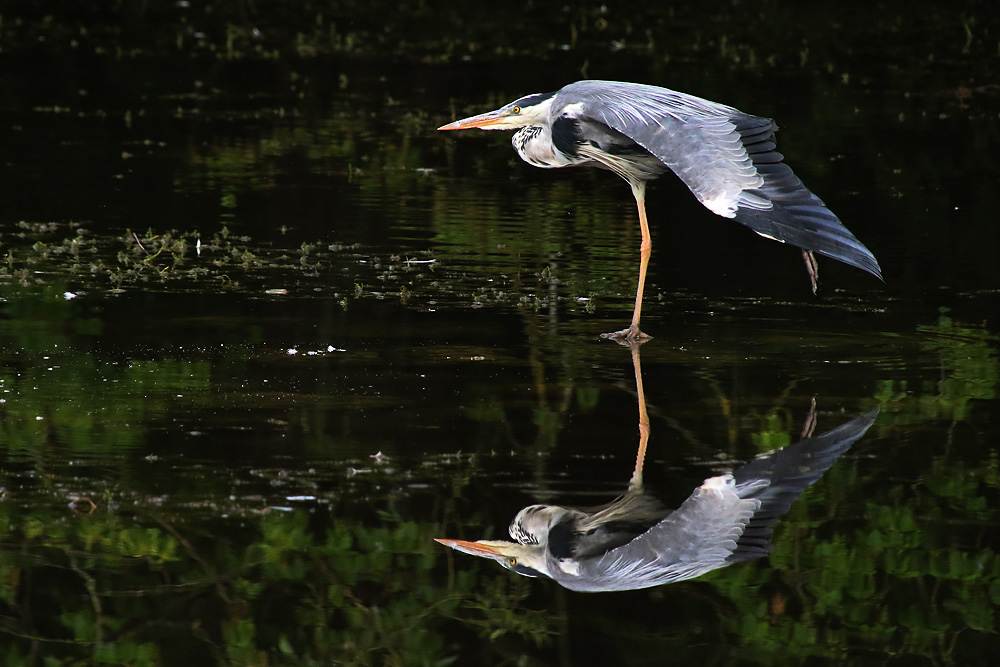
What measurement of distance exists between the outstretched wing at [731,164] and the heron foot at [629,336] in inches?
44.6

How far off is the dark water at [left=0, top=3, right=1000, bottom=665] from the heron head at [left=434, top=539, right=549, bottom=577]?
0.09 metres

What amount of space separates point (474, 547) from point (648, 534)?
24.9 inches

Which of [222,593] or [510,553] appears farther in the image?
[510,553]

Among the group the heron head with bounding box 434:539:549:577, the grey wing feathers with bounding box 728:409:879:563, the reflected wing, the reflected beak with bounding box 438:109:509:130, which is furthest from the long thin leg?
the reflected beak with bounding box 438:109:509:130

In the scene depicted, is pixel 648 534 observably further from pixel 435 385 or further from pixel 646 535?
pixel 435 385

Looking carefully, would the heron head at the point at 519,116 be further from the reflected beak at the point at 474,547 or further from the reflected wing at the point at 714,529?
the reflected beak at the point at 474,547

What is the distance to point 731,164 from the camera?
7.35 metres

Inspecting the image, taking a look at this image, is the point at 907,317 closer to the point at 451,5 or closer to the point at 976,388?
the point at 976,388

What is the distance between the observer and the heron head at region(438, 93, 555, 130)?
29.7ft

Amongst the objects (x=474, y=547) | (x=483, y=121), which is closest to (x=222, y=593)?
(x=474, y=547)

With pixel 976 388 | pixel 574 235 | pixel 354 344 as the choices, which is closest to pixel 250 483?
pixel 354 344

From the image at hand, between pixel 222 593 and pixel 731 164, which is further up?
pixel 731 164

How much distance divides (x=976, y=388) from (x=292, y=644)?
13.1ft

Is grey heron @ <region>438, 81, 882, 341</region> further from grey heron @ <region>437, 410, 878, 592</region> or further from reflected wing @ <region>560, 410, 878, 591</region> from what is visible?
grey heron @ <region>437, 410, 878, 592</region>
